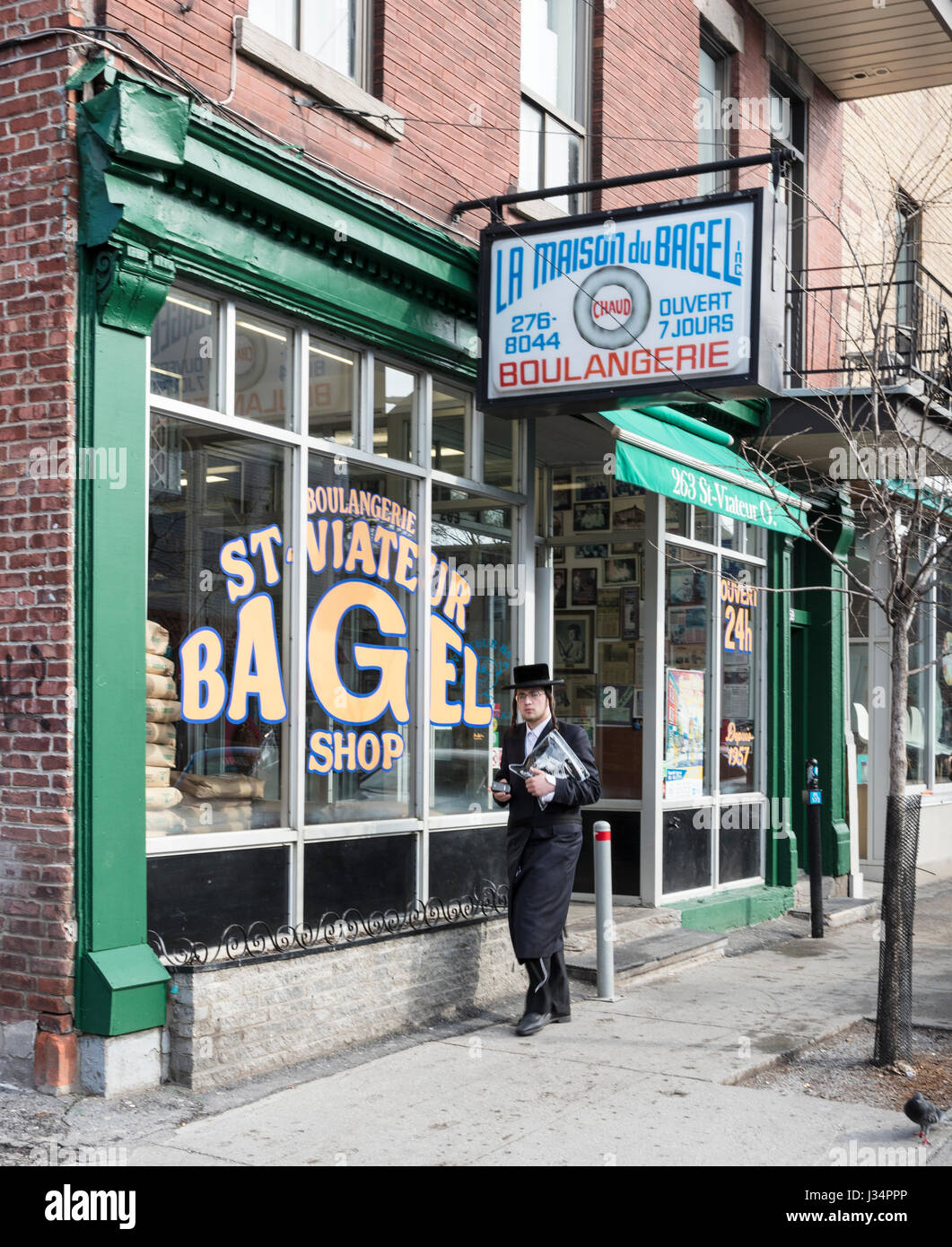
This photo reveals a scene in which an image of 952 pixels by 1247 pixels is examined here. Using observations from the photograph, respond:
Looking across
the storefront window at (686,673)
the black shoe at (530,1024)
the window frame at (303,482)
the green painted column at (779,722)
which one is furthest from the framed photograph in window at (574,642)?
the black shoe at (530,1024)

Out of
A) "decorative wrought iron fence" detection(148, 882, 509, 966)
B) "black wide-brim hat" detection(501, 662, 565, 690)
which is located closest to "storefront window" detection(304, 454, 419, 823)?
"decorative wrought iron fence" detection(148, 882, 509, 966)

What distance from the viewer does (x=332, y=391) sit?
25.2ft

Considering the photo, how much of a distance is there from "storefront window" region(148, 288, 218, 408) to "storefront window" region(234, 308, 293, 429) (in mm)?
156

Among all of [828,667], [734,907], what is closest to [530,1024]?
[734,907]

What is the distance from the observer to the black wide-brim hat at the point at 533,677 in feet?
25.0

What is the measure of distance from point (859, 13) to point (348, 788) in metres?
9.06

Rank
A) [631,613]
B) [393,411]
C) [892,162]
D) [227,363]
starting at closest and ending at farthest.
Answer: [227,363] → [393,411] → [631,613] → [892,162]

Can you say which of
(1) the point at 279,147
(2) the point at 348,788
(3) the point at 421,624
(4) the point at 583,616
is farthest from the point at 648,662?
(1) the point at 279,147

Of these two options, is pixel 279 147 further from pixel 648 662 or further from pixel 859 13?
pixel 859 13

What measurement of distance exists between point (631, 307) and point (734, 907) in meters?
5.59

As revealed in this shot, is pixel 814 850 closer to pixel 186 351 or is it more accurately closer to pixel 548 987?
pixel 548 987

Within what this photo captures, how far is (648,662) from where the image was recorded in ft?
35.1

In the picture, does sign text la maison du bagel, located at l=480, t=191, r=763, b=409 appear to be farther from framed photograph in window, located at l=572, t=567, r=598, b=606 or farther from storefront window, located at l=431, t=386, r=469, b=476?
framed photograph in window, located at l=572, t=567, r=598, b=606

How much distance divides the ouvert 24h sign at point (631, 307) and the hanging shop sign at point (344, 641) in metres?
1.12
